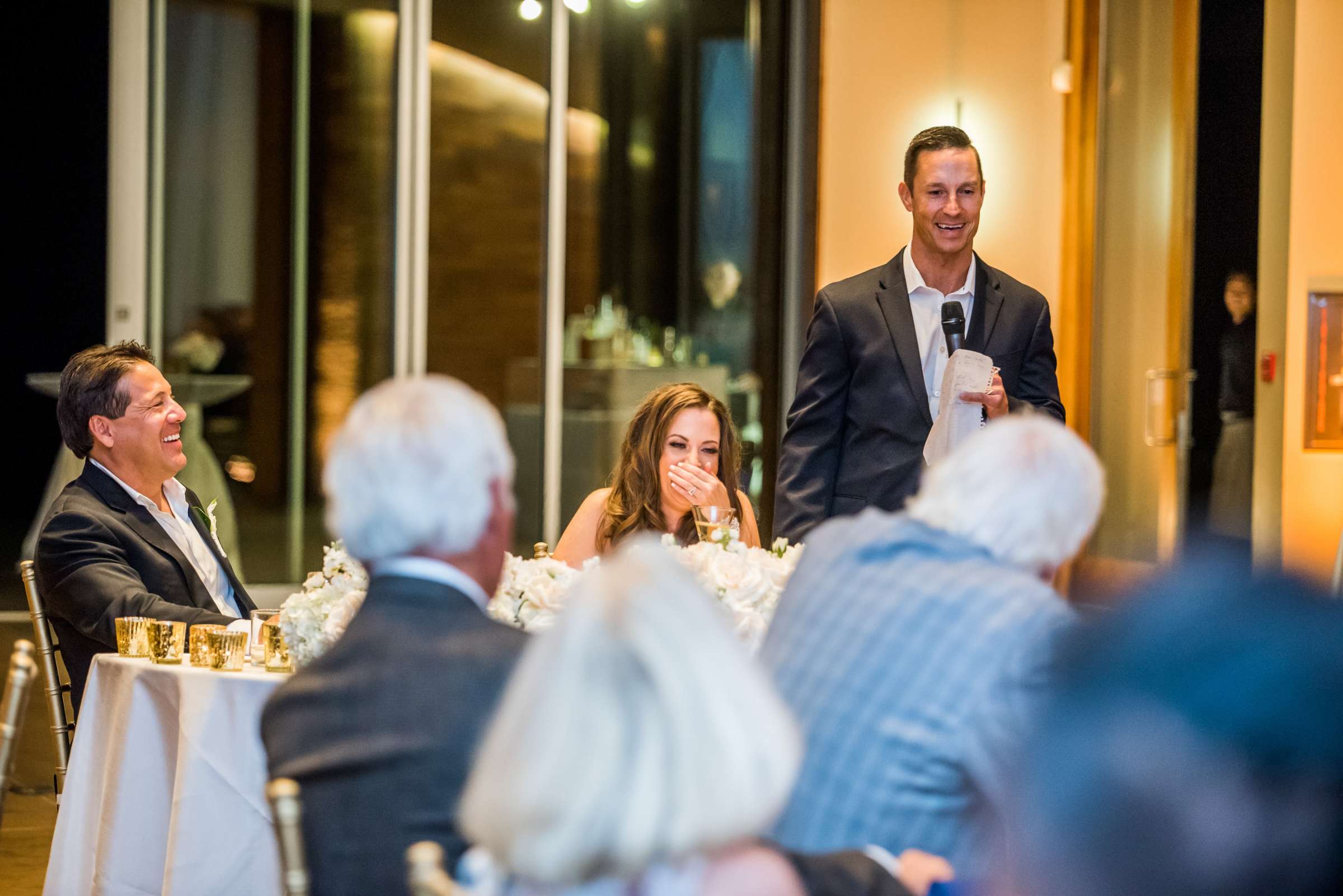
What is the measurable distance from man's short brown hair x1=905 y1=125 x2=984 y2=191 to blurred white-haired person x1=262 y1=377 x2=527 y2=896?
185 centimetres

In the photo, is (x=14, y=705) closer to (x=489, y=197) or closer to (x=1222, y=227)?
(x=1222, y=227)

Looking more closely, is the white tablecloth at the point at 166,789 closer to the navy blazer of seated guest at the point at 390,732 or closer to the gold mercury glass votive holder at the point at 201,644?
the gold mercury glass votive holder at the point at 201,644

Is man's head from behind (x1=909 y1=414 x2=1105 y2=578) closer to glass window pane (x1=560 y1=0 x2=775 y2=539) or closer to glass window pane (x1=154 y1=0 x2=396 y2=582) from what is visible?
glass window pane (x1=560 y1=0 x2=775 y2=539)

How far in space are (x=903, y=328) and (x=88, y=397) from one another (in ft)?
6.00

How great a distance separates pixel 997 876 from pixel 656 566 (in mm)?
520

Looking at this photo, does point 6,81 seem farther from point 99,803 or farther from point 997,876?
point 997,876

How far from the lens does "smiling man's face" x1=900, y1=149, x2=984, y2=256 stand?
3.12 m

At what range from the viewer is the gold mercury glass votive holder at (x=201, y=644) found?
263cm

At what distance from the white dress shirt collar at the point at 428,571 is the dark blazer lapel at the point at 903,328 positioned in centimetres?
182

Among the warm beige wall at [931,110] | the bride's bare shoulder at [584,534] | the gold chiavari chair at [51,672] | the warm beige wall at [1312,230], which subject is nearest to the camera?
the gold chiavari chair at [51,672]

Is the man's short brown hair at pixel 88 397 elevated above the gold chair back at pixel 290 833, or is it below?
above

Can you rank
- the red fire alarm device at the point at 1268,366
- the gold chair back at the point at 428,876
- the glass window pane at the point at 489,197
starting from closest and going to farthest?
the gold chair back at the point at 428,876, the red fire alarm device at the point at 1268,366, the glass window pane at the point at 489,197

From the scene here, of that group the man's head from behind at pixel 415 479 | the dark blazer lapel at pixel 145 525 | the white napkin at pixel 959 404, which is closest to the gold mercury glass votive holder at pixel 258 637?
the dark blazer lapel at pixel 145 525

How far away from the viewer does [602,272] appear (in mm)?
7863
